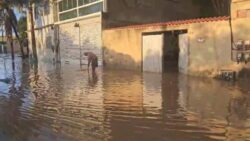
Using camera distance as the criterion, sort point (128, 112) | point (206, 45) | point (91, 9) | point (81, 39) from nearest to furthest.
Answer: point (128, 112), point (206, 45), point (91, 9), point (81, 39)

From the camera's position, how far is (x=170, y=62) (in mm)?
24422

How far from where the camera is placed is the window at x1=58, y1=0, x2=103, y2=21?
28.0m

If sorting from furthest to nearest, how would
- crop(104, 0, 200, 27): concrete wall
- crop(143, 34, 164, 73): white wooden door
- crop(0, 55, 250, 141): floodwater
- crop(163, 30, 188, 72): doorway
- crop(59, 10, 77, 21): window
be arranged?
crop(59, 10, 77, 21): window → crop(104, 0, 200, 27): concrete wall → crop(163, 30, 188, 72): doorway → crop(143, 34, 164, 73): white wooden door → crop(0, 55, 250, 141): floodwater

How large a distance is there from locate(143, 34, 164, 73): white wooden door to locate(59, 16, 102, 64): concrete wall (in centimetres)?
538

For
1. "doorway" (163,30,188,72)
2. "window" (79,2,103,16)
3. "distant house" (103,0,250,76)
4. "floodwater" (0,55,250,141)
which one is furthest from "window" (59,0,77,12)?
"floodwater" (0,55,250,141)

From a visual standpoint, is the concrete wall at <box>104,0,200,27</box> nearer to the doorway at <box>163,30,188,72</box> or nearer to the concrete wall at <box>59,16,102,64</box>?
the concrete wall at <box>59,16,102,64</box>

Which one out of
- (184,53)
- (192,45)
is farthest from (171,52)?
(192,45)

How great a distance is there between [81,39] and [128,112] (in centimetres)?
2068

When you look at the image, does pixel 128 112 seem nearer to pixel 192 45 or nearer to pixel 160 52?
pixel 192 45

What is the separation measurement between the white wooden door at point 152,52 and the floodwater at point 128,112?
518 centimetres

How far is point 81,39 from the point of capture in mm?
30562

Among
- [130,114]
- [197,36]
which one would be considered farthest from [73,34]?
[130,114]

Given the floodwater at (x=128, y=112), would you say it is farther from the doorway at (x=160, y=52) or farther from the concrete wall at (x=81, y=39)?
the concrete wall at (x=81, y=39)

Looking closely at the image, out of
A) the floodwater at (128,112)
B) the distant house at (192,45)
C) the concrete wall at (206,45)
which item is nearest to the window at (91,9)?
the distant house at (192,45)
